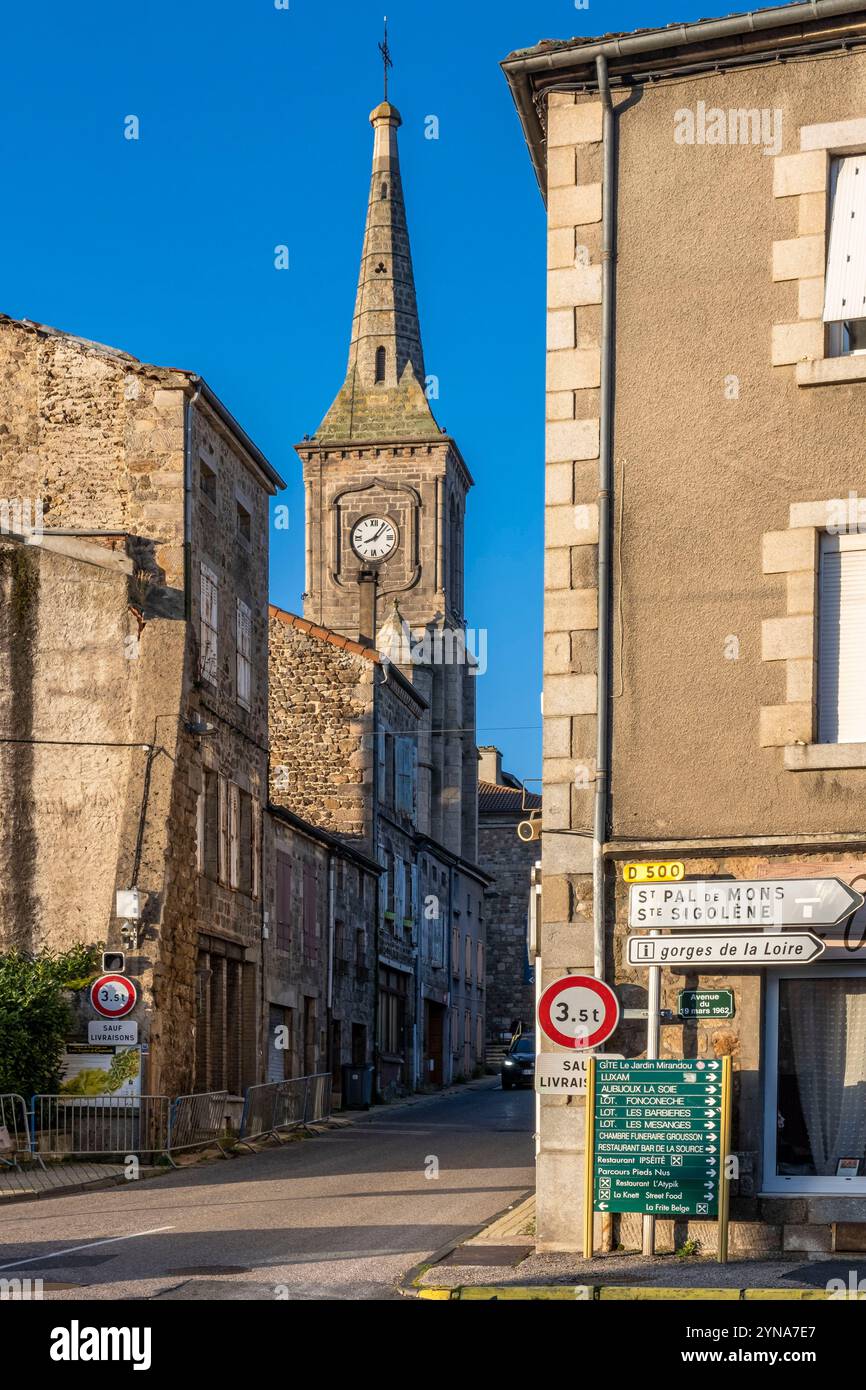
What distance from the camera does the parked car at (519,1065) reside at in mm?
43344

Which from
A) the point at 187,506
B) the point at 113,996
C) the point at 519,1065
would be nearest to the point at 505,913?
the point at 519,1065

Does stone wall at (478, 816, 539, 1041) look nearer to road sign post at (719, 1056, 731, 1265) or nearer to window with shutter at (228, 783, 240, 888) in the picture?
window with shutter at (228, 783, 240, 888)

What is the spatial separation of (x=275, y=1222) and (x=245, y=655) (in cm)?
1572

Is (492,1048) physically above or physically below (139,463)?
below

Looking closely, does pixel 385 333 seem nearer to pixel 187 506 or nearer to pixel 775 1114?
pixel 187 506

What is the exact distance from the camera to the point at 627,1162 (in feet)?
38.4

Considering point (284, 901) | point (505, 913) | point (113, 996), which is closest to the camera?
point (113, 996)

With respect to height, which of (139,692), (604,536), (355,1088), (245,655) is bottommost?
(355,1088)

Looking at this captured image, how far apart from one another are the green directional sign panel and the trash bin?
23089mm

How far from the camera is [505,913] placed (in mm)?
65250

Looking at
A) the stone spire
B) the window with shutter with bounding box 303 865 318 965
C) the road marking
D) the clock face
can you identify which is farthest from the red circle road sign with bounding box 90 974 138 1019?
the stone spire
